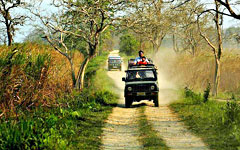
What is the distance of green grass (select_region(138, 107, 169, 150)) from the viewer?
9.92 meters

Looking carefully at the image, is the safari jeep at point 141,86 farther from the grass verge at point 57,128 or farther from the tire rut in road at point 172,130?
the grass verge at point 57,128

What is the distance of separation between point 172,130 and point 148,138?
1639 mm

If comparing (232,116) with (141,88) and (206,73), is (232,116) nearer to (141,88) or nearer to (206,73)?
(141,88)

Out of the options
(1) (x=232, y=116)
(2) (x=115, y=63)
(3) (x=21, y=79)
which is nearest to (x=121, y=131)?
(1) (x=232, y=116)

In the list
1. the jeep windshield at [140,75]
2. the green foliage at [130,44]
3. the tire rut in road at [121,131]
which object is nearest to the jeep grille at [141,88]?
the jeep windshield at [140,75]

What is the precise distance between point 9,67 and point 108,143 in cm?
455

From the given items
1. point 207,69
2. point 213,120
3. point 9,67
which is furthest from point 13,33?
point 213,120

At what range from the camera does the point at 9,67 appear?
12.8m

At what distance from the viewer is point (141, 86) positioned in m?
18.0

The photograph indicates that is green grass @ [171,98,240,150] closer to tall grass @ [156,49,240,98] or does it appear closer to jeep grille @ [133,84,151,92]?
jeep grille @ [133,84,151,92]

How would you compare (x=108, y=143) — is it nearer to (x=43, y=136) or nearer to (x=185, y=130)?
(x=43, y=136)

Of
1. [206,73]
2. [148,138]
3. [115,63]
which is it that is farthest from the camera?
[115,63]

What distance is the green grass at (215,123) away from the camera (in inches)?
392

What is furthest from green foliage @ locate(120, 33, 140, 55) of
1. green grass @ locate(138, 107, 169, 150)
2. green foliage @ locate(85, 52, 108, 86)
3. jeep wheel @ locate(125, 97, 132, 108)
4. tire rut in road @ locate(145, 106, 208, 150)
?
green grass @ locate(138, 107, 169, 150)
